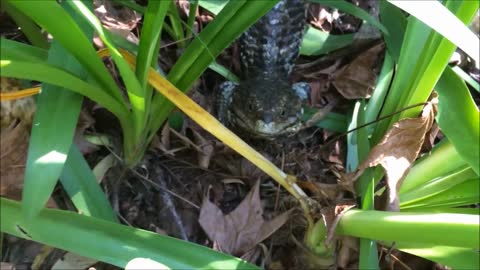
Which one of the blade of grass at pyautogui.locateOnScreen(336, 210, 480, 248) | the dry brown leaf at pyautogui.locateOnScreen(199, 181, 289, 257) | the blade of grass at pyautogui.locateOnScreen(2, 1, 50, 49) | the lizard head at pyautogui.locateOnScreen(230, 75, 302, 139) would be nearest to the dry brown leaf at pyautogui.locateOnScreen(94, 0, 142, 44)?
the blade of grass at pyautogui.locateOnScreen(2, 1, 50, 49)

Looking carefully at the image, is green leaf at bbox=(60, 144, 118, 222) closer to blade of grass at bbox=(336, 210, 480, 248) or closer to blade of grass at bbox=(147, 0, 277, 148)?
blade of grass at bbox=(147, 0, 277, 148)

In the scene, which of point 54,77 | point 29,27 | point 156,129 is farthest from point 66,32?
point 156,129

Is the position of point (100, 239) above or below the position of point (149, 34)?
below

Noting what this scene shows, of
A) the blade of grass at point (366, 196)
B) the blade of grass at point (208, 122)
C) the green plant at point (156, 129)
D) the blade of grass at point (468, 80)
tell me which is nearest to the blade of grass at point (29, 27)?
the green plant at point (156, 129)

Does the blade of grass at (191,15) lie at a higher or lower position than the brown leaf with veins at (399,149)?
higher

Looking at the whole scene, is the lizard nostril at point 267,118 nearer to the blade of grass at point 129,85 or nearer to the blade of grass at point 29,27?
the blade of grass at point 129,85

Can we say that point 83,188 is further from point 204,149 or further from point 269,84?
point 269,84
